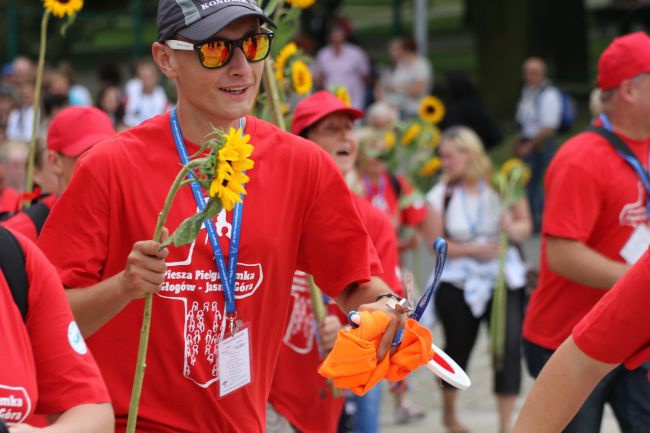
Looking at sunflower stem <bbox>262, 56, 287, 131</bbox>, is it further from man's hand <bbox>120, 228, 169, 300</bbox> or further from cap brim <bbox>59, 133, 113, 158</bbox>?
man's hand <bbox>120, 228, 169, 300</bbox>

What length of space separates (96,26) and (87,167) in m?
19.4

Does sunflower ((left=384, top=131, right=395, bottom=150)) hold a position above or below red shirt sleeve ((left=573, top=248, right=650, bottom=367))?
below

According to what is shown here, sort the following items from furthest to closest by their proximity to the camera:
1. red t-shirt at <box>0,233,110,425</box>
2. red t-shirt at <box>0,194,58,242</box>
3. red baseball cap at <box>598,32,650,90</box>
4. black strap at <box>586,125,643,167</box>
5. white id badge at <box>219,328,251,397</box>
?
red baseball cap at <box>598,32,650,90</box>, black strap at <box>586,125,643,167</box>, red t-shirt at <box>0,194,58,242</box>, white id badge at <box>219,328,251,397</box>, red t-shirt at <box>0,233,110,425</box>

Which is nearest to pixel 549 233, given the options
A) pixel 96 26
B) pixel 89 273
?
pixel 89 273

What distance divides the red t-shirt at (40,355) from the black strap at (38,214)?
6.19ft

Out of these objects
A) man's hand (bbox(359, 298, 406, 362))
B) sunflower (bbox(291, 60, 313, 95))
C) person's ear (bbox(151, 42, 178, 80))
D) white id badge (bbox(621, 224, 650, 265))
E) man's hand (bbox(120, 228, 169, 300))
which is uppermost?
person's ear (bbox(151, 42, 178, 80))

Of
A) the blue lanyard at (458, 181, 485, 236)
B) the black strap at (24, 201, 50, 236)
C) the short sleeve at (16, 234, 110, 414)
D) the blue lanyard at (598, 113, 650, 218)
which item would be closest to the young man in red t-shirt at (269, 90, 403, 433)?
the blue lanyard at (598, 113, 650, 218)

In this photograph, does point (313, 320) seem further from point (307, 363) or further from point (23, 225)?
point (23, 225)

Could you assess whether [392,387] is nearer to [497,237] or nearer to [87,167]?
[497,237]

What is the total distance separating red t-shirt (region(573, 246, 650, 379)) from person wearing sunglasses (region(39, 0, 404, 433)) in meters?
0.58

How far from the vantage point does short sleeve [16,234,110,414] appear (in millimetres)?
3039

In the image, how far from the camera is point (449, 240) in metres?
9.30

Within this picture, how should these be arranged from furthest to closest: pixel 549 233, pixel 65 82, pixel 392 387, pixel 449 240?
pixel 65 82 → pixel 449 240 → pixel 392 387 → pixel 549 233

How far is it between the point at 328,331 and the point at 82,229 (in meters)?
1.92
